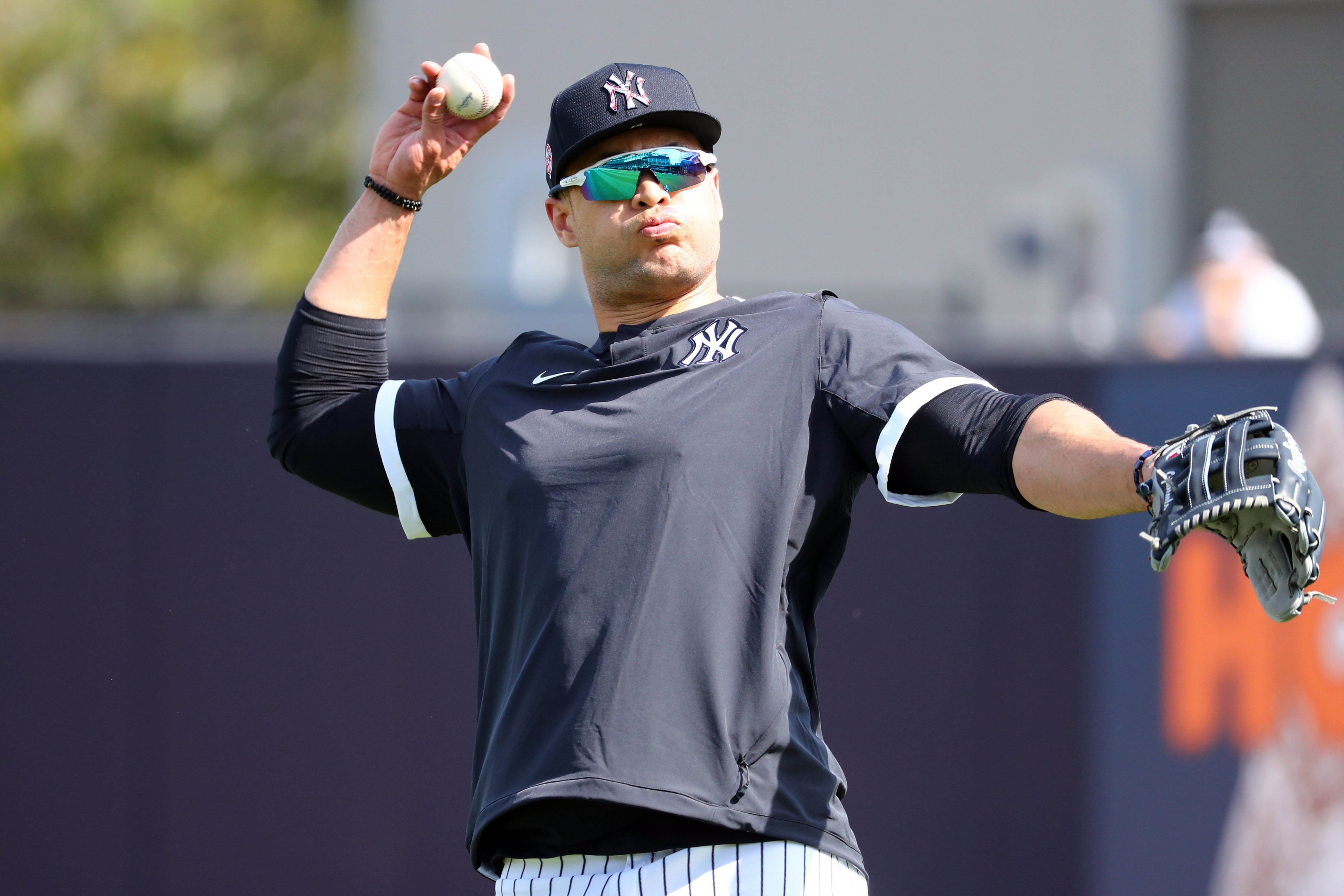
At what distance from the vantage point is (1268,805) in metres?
5.13

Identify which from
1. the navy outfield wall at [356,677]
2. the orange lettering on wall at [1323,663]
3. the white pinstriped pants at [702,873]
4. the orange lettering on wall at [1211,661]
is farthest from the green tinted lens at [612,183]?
the orange lettering on wall at [1323,663]

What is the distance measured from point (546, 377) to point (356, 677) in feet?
9.01

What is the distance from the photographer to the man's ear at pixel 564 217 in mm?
2877

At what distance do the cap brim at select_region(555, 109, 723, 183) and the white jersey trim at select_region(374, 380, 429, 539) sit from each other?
544 millimetres

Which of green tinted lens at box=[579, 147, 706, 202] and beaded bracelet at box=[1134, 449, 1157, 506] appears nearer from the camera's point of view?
beaded bracelet at box=[1134, 449, 1157, 506]

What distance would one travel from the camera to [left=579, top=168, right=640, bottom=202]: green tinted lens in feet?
8.92

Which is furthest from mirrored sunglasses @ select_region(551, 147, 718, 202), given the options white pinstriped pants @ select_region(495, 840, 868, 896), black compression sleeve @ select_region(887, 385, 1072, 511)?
white pinstriped pants @ select_region(495, 840, 868, 896)

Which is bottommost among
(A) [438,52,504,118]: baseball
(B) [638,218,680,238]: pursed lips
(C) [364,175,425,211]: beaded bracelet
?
(B) [638,218,680,238]: pursed lips

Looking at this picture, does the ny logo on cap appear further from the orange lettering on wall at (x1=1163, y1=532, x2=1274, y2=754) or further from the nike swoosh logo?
the orange lettering on wall at (x1=1163, y1=532, x2=1274, y2=754)

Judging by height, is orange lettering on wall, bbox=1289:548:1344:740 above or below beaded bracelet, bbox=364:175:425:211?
below

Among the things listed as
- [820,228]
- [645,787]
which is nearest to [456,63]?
[645,787]

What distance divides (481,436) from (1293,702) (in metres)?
3.58

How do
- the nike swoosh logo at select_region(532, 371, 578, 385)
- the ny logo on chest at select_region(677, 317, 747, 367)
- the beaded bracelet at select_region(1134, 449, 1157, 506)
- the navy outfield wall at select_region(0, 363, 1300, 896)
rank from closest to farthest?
the beaded bracelet at select_region(1134, 449, 1157, 506) → the ny logo on chest at select_region(677, 317, 747, 367) → the nike swoosh logo at select_region(532, 371, 578, 385) → the navy outfield wall at select_region(0, 363, 1300, 896)

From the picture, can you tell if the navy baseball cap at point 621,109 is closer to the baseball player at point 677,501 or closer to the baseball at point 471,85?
the baseball player at point 677,501
